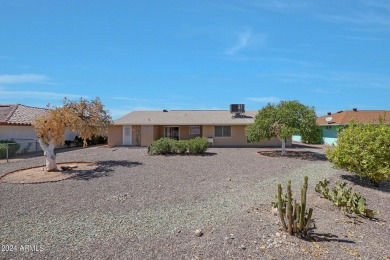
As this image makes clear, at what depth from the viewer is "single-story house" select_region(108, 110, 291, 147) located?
29.2 metres

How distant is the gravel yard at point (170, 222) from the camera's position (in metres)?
5.65

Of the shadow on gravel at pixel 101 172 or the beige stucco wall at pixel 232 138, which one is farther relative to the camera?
the beige stucco wall at pixel 232 138

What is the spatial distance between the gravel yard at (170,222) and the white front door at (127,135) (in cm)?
1790

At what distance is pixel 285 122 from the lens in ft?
70.3

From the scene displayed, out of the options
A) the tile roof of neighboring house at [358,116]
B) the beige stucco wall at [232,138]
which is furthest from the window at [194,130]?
the tile roof of neighboring house at [358,116]

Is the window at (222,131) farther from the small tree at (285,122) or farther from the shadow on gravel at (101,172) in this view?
the shadow on gravel at (101,172)

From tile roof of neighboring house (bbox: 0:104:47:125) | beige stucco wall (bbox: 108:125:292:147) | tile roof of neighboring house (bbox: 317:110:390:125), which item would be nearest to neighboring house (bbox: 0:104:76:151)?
tile roof of neighboring house (bbox: 0:104:47:125)

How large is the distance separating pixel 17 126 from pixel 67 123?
511 inches

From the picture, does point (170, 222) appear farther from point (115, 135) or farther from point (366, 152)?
point (115, 135)

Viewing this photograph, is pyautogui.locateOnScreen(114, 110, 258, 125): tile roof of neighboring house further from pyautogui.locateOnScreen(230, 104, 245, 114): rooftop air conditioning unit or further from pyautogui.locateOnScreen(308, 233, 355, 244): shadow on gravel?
pyautogui.locateOnScreen(308, 233, 355, 244): shadow on gravel

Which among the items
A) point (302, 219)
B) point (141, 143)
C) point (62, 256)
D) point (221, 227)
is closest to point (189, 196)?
point (221, 227)

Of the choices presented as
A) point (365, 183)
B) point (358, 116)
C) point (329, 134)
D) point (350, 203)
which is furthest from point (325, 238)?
point (358, 116)

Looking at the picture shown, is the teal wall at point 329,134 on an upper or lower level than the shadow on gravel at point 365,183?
upper

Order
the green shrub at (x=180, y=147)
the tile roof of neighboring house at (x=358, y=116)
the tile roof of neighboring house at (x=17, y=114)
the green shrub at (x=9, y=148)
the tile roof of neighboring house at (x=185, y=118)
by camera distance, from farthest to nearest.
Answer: the tile roof of neighboring house at (x=358, y=116) → the tile roof of neighboring house at (x=185, y=118) → the tile roof of neighboring house at (x=17, y=114) → the green shrub at (x=180, y=147) → the green shrub at (x=9, y=148)
